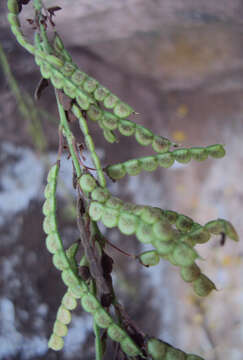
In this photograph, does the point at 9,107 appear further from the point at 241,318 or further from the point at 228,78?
the point at 241,318

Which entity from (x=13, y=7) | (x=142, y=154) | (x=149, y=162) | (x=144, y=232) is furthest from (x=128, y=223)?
(x=142, y=154)

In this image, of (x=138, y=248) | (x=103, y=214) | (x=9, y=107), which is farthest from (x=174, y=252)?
(x=138, y=248)

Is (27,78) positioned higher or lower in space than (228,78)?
lower

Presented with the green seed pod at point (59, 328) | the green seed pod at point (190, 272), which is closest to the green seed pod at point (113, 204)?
the green seed pod at point (190, 272)

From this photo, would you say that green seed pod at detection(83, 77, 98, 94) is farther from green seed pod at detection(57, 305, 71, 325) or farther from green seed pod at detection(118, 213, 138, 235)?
green seed pod at detection(57, 305, 71, 325)

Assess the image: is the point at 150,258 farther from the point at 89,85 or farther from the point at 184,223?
the point at 89,85
